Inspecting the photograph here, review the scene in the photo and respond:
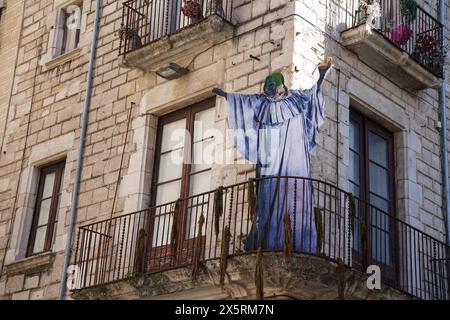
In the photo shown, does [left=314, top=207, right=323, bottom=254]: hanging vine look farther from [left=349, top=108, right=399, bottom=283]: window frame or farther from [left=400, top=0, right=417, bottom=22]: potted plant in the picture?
[left=400, top=0, right=417, bottom=22]: potted plant

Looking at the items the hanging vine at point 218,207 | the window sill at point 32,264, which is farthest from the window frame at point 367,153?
the window sill at point 32,264

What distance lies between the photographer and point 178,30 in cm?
1190

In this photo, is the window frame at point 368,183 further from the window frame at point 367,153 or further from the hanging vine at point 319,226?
the hanging vine at point 319,226

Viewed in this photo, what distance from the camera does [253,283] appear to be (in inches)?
396

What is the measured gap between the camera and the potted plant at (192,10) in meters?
12.0

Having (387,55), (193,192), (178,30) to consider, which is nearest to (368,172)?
(387,55)

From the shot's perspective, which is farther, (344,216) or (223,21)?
(223,21)

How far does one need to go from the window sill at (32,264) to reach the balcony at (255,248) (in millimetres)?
619

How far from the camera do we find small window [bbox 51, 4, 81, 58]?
14.5 meters
